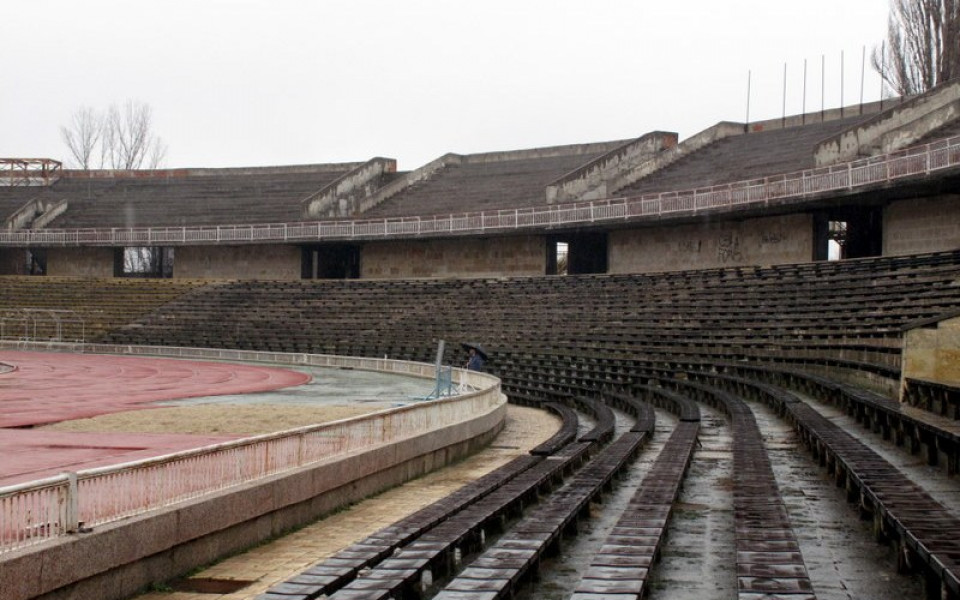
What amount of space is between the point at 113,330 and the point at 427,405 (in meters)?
38.9

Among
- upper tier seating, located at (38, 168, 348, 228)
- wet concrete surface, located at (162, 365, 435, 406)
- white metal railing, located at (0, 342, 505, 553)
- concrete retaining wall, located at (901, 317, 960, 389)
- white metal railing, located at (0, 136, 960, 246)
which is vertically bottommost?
wet concrete surface, located at (162, 365, 435, 406)

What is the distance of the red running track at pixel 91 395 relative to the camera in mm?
13930

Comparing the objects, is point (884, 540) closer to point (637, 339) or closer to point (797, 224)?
point (637, 339)

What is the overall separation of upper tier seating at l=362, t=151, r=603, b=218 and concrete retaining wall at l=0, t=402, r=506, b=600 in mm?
40735

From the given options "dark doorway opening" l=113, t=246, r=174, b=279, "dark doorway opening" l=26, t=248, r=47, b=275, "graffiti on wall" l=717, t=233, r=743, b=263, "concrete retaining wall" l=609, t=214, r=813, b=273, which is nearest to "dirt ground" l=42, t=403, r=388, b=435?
"concrete retaining wall" l=609, t=214, r=813, b=273

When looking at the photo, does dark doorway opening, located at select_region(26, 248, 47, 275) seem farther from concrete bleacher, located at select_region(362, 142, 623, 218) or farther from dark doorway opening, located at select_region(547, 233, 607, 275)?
dark doorway opening, located at select_region(547, 233, 607, 275)

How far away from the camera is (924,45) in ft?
184

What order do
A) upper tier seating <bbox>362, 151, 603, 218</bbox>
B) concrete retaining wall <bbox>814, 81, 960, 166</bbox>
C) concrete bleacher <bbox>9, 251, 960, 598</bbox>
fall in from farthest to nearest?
upper tier seating <bbox>362, 151, 603, 218</bbox> < concrete retaining wall <bbox>814, 81, 960, 166</bbox> < concrete bleacher <bbox>9, 251, 960, 598</bbox>

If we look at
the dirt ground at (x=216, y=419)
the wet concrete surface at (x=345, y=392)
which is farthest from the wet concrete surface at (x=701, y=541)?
the wet concrete surface at (x=345, y=392)

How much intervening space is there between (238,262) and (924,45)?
3891cm

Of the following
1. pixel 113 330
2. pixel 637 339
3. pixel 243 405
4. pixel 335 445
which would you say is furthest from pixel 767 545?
pixel 113 330

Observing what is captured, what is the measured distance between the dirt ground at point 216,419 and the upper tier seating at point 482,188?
32179 mm

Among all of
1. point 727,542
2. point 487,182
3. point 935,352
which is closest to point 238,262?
point 487,182

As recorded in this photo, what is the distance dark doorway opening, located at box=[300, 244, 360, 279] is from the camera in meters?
58.7
